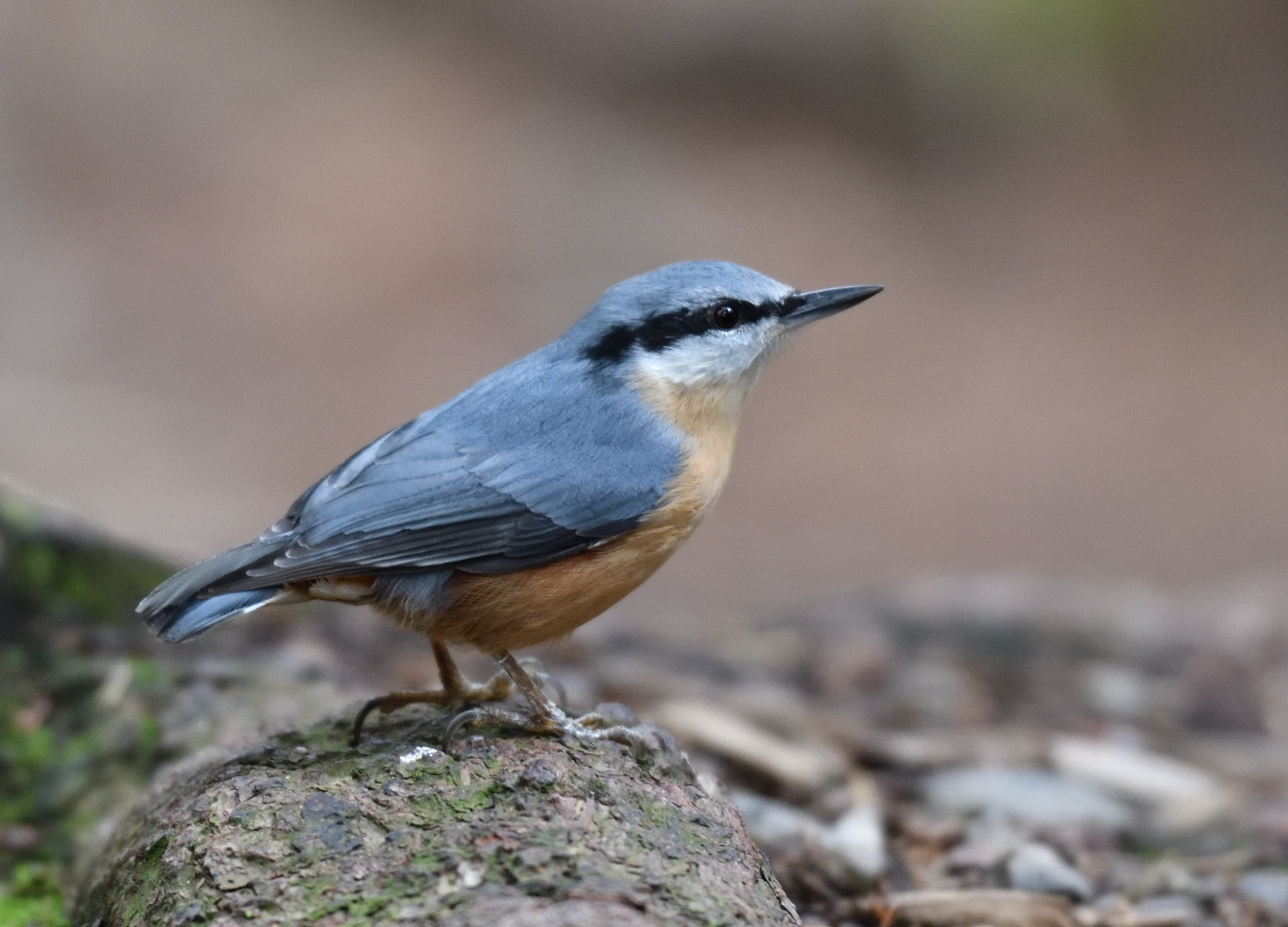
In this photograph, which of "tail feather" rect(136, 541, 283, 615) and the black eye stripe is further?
the black eye stripe

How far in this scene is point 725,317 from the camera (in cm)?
420

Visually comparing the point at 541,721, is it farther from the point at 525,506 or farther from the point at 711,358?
the point at 711,358

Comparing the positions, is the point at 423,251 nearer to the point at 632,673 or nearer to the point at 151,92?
the point at 151,92

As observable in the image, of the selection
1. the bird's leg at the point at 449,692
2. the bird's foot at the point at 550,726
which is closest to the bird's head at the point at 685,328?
the bird's leg at the point at 449,692

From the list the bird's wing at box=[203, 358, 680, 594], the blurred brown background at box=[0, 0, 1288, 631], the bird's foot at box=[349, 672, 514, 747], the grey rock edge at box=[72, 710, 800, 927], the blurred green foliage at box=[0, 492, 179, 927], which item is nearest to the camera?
the grey rock edge at box=[72, 710, 800, 927]

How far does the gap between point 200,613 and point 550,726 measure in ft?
3.02

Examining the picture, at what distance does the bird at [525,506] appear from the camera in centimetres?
350

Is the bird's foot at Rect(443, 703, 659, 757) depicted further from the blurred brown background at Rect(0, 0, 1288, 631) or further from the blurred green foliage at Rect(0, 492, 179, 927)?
the blurred brown background at Rect(0, 0, 1288, 631)

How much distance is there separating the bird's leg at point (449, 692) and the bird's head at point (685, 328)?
97cm

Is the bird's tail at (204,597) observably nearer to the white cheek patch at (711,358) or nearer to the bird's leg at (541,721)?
the bird's leg at (541,721)

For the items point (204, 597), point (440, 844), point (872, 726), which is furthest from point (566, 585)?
point (872, 726)

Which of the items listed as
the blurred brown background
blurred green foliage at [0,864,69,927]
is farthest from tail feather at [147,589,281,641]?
the blurred brown background

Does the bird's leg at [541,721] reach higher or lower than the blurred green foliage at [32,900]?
higher

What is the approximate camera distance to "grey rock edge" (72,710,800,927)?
253cm
